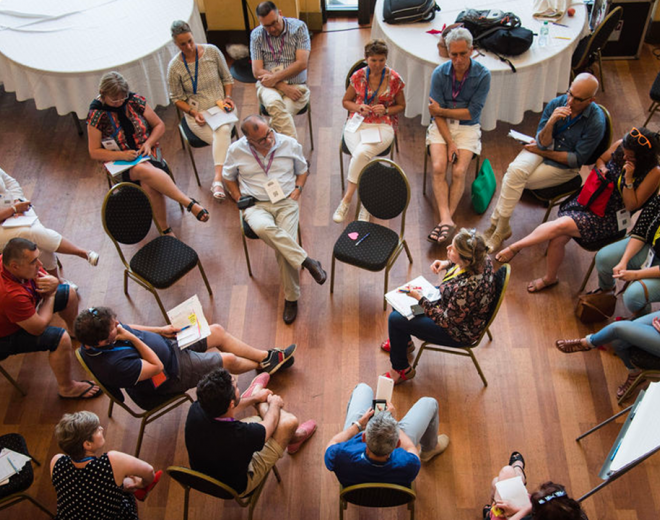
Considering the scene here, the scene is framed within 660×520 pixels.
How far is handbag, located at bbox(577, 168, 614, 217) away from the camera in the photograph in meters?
4.04

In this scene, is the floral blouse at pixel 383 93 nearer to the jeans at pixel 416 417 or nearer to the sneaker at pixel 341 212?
the sneaker at pixel 341 212

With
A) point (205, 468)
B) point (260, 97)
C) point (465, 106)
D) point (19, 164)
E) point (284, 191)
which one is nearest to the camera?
point (205, 468)

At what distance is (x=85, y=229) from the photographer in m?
5.05

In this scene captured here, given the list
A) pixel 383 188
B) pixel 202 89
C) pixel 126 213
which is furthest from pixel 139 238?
pixel 383 188

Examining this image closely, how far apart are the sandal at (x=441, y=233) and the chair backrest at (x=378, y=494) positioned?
2.31 meters

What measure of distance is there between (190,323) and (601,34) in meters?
4.42

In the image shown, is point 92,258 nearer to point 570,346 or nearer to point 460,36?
point 460,36

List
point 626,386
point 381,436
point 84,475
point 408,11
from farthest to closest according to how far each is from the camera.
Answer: point 408,11, point 626,386, point 84,475, point 381,436

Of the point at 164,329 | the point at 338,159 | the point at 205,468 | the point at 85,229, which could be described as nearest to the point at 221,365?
the point at 164,329

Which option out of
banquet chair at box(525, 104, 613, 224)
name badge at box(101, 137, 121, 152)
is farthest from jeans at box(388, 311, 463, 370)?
name badge at box(101, 137, 121, 152)

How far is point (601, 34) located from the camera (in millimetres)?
5227

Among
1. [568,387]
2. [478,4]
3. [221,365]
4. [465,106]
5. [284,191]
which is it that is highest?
[478,4]

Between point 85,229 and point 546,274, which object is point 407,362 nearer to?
point 546,274

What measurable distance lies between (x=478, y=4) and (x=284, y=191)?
2968 mm
